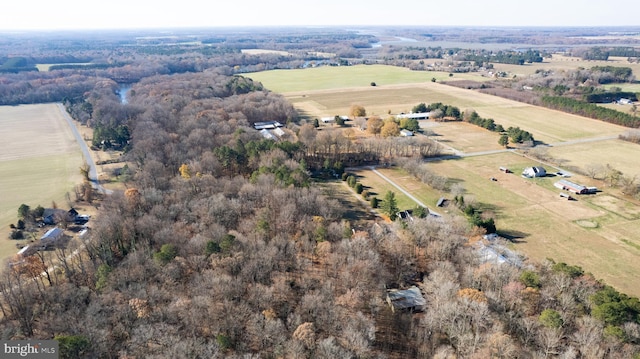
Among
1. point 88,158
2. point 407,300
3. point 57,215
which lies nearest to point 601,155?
point 407,300

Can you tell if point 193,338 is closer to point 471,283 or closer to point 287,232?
point 287,232

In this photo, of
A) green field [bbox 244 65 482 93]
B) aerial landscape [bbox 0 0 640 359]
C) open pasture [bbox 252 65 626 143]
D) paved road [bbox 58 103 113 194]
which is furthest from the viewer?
green field [bbox 244 65 482 93]

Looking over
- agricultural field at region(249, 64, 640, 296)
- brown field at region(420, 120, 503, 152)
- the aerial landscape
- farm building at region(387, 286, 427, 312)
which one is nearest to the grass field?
the aerial landscape

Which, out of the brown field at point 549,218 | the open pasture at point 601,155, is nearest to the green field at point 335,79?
the open pasture at point 601,155

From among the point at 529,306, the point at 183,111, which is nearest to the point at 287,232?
the point at 529,306

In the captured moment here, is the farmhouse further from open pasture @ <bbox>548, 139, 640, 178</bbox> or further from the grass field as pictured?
open pasture @ <bbox>548, 139, 640, 178</bbox>

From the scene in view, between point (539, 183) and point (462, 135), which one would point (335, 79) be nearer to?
point (462, 135)

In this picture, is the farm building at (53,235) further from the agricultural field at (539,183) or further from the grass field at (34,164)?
the agricultural field at (539,183)
